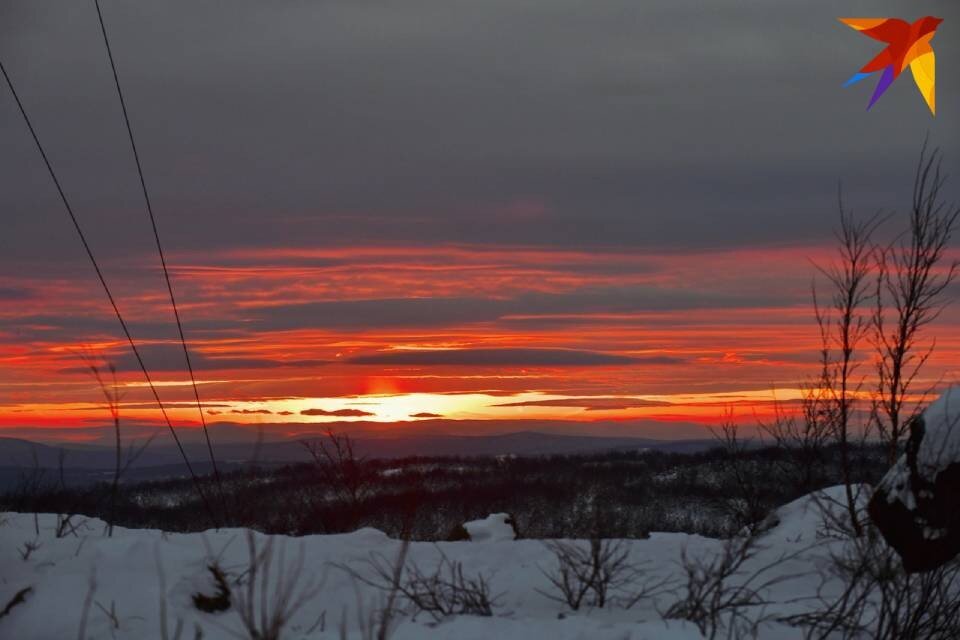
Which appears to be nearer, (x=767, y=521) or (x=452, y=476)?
(x=767, y=521)

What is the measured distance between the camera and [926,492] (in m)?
8.55

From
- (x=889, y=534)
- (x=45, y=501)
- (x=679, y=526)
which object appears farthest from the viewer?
(x=679, y=526)

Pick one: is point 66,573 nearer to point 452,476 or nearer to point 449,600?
point 449,600

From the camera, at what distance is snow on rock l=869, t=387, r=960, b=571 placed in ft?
26.9

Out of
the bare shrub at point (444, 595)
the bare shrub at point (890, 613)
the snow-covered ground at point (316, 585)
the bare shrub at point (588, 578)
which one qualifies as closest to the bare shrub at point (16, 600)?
the snow-covered ground at point (316, 585)

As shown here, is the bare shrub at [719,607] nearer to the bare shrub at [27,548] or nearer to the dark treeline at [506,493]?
the bare shrub at [27,548]

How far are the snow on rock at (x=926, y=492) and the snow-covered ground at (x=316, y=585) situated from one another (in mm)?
790

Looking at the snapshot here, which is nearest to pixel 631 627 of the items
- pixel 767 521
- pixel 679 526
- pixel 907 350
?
pixel 767 521

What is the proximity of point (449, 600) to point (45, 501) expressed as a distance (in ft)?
26.4

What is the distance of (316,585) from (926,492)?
17.5 ft

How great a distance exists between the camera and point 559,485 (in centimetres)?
5469

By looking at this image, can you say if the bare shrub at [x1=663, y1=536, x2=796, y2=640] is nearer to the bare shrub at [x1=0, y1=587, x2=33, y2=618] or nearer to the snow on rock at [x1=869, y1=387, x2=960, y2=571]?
the snow on rock at [x1=869, y1=387, x2=960, y2=571]

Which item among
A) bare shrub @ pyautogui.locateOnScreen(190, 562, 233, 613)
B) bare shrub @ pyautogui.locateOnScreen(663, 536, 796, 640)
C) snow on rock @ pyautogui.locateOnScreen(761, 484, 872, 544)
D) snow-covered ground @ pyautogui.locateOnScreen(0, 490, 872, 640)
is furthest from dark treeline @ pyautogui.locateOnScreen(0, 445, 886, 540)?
bare shrub @ pyautogui.locateOnScreen(663, 536, 796, 640)

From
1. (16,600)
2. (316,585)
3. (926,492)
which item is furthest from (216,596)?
(926,492)
